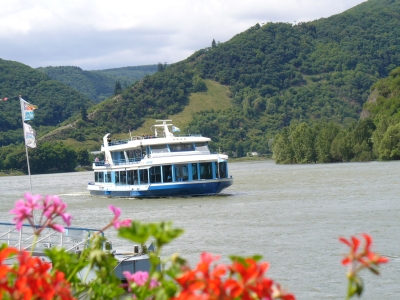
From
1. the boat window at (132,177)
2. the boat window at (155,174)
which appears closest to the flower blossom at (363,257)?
the boat window at (155,174)

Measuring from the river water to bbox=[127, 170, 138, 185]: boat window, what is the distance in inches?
48.2

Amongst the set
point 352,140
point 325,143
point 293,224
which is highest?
point 352,140

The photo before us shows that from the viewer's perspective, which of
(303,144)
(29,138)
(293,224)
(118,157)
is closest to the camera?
(29,138)

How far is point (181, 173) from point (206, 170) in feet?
4.93

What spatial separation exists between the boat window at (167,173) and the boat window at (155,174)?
335 mm

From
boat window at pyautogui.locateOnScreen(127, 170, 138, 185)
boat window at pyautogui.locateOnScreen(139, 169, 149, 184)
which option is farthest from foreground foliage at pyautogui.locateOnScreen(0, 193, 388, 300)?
boat window at pyautogui.locateOnScreen(127, 170, 138, 185)

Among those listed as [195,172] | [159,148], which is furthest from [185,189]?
[159,148]

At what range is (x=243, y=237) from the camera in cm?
2756

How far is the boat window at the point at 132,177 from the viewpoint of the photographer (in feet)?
161

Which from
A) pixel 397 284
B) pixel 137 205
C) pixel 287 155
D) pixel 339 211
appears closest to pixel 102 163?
pixel 137 205

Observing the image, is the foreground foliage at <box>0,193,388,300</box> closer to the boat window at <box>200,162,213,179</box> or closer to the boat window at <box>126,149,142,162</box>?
the boat window at <box>200,162,213,179</box>

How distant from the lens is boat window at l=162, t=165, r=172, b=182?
46406 mm

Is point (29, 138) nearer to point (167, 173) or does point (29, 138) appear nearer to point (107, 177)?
point (167, 173)

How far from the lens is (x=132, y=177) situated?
49.5 meters
